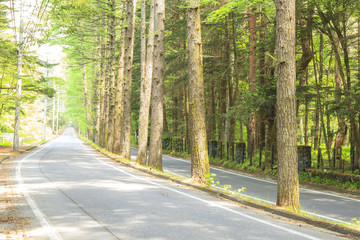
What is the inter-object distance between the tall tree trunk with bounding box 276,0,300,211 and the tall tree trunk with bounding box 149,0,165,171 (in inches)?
333

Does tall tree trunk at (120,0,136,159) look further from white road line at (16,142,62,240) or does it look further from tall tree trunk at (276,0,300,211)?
tall tree trunk at (276,0,300,211)

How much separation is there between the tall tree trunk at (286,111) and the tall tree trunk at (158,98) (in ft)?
27.7

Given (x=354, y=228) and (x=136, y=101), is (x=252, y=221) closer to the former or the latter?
(x=354, y=228)

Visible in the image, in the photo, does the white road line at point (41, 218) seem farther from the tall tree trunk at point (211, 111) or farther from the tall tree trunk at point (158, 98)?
the tall tree trunk at point (211, 111)

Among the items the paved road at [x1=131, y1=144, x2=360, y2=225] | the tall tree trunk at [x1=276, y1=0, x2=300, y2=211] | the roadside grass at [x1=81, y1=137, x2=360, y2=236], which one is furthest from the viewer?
the paved road at [x1=131, y1=144, x2=360, y2=225]

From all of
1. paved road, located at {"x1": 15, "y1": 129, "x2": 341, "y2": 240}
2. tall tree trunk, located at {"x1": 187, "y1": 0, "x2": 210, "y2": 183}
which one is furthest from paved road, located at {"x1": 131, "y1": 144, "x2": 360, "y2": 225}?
paved road, located at {"x1": 15, "y1": 129, "x2": 341, "y2": 240}

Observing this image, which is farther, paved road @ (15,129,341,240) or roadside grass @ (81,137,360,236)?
roadside grass @ (81,137,360,236)

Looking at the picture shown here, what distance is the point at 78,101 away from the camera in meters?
53.4

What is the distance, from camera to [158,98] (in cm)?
1587

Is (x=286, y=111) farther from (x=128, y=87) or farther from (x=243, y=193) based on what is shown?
(x=128, y=87)

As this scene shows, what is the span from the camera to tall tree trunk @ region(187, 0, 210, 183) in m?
11.0

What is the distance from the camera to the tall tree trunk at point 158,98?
15.8 meters

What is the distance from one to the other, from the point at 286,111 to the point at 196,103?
395cm

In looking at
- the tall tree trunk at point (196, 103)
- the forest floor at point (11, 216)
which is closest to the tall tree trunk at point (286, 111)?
the tall tree trunk at point (196, 103)
